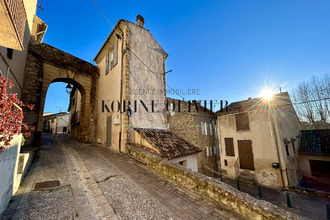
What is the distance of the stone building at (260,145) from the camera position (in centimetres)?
1055

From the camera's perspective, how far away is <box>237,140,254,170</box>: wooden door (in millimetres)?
11812

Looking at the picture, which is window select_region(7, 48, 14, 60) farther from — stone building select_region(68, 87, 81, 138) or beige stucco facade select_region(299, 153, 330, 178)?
beige stucco facade select_region(299, 153, 330, 178)

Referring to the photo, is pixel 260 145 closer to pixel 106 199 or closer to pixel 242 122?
pixel 242 122

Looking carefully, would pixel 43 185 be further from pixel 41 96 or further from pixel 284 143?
pixel 284 143

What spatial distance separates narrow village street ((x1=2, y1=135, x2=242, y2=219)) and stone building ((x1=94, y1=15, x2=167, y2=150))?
3.55 meters

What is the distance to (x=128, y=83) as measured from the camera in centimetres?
837

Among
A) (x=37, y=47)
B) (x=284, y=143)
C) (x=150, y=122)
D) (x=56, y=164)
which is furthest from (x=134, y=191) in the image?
(x=284, y=143)

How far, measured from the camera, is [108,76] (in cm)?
1059

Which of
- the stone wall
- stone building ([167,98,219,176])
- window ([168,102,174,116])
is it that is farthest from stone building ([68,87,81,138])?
the stone wall

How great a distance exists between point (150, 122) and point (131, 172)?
4.56m

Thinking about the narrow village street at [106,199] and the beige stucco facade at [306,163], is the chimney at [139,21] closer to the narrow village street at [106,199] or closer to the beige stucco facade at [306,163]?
the narrow village street at [106,199]

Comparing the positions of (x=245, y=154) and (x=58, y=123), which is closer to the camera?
(x=245, y=154)

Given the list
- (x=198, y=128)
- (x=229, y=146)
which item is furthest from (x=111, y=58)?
(x=229, y=146)

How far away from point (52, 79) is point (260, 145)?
17150mm
